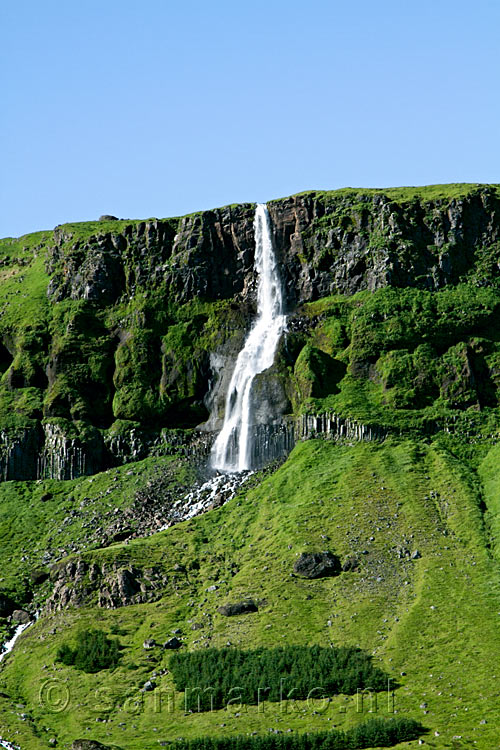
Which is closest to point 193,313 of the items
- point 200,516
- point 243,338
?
point 243,338

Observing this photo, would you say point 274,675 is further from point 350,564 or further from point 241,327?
point 241,327

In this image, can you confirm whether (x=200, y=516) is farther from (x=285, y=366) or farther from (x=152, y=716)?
(x=152, y=716)

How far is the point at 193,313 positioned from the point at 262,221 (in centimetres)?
1953

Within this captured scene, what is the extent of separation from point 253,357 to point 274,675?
71764 mm

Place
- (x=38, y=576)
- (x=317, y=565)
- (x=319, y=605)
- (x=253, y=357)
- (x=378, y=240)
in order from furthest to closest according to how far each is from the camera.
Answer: (x=378, y=240) < (x=253, y=357) < (x=38, y=576) < (x=317, y=565) < (x=319, y=605)

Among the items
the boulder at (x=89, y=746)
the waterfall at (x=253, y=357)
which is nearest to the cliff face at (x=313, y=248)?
the waterfall at (x=253, y=357)

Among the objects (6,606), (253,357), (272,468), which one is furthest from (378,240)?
(6,606)

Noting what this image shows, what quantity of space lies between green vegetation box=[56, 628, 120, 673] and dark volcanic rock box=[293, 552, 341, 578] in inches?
946

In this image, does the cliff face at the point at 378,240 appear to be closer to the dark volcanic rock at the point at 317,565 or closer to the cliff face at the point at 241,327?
the cliff face at the point at 241,327

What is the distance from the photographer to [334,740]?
108938 mm

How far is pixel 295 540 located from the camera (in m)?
147

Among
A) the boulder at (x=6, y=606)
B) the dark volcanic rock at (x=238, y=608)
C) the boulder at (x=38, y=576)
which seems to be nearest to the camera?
the dark volcanic rock at (x=238, y=608)

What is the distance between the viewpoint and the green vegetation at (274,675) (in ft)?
391

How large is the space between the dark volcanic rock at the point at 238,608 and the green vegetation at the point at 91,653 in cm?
1325
